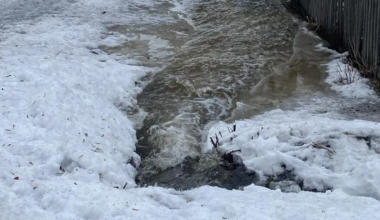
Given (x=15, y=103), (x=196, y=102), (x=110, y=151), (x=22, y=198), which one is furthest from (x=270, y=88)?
(x=22, y=198)

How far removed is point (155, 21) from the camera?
12984 millimetres

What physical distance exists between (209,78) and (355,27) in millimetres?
2955

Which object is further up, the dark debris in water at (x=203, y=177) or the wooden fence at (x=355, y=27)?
the wooden fence at (x=355, y=27)

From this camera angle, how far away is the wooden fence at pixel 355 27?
26.3 ft

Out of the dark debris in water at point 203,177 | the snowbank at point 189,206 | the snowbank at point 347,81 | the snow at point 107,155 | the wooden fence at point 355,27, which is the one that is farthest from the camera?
the wooden fence at point 355,27

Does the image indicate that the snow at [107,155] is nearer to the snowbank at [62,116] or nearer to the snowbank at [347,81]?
the snowbank at [62,116]

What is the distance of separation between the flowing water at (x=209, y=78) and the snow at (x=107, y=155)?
0.40 m

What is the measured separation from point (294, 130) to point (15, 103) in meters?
3.79

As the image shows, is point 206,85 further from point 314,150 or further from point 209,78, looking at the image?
point 314,150

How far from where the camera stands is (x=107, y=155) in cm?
582

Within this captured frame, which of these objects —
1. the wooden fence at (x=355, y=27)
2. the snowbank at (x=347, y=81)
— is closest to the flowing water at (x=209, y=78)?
the snowbank at (x=347, y=81)

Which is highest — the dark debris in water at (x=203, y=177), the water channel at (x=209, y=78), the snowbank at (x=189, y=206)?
the snowbank at (x=189, y=206)

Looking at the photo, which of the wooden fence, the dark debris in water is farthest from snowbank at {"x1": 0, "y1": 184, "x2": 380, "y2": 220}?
the wooden fence

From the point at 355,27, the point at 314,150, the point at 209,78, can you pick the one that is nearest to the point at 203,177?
the point at 314,150
